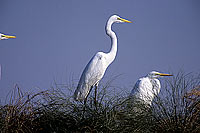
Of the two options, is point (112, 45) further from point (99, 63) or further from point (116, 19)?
point (116, 19)

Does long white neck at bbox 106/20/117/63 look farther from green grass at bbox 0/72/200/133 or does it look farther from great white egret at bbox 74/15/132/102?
green grass at bbox 0/72/200/133

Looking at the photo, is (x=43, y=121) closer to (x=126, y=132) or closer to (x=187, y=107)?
(x=126, y=132)

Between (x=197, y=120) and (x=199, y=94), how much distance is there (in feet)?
1.17

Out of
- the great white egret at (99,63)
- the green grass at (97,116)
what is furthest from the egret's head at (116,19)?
the green grass at (97,116)

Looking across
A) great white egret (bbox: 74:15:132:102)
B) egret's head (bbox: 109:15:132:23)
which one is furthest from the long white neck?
egret's head (bbox: 109:15:132:23)

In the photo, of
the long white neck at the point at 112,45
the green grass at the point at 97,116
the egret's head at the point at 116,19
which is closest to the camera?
the green grass at the point at 97,116

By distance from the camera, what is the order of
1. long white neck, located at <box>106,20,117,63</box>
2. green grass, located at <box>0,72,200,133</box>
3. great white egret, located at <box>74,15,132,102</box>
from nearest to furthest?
green grass, located at <box>0,72,200,133</box> → great white egret, located at <box>74,15,132,102</box> → long white neck, located at <box>106,20,117,63</box>

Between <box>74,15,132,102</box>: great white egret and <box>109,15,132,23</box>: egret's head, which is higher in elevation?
<box>109,15,132,23</box>: egret's head

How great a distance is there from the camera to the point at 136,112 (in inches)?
107

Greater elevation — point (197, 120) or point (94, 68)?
point (94, 68)

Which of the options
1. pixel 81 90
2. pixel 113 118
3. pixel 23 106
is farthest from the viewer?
pixel 81 90

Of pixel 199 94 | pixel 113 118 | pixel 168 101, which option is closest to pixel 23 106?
pixel 113 118

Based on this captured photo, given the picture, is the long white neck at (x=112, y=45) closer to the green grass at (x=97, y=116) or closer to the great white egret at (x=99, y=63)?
the great white egret at (x=99, y=63)

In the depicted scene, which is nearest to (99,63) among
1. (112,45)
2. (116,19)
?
(112,45)
